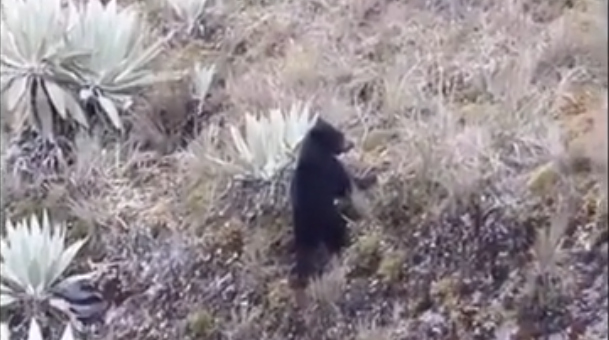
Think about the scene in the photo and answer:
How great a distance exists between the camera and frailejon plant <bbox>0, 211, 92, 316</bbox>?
433 cm

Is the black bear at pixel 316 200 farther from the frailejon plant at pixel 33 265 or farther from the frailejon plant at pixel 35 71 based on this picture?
the frailejon plant at pixel 35 71

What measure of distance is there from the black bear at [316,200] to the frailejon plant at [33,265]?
720mm

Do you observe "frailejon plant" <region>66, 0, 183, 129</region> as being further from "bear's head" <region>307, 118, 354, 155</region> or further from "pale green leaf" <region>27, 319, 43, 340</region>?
"pale green leaf" <region>27, 319, 43, 340</region>

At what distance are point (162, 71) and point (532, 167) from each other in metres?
1.63

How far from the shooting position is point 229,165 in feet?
15.1

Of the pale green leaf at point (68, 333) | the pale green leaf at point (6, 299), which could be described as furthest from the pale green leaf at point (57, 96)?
the pale green leaf at point (68, 333)

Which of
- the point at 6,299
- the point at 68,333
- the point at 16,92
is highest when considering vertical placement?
the point at 16,92

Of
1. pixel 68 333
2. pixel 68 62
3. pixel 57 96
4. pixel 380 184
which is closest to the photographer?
pixel 68 333

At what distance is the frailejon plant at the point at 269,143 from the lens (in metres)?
4.48

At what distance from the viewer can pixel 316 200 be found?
14.0ft

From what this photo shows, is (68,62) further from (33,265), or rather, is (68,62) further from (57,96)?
(33,265)

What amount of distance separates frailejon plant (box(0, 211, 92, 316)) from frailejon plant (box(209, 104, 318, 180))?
606 mm

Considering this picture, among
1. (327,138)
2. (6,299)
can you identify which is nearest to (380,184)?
(327,138)

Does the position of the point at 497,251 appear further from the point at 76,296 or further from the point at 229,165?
the point at 76,296
